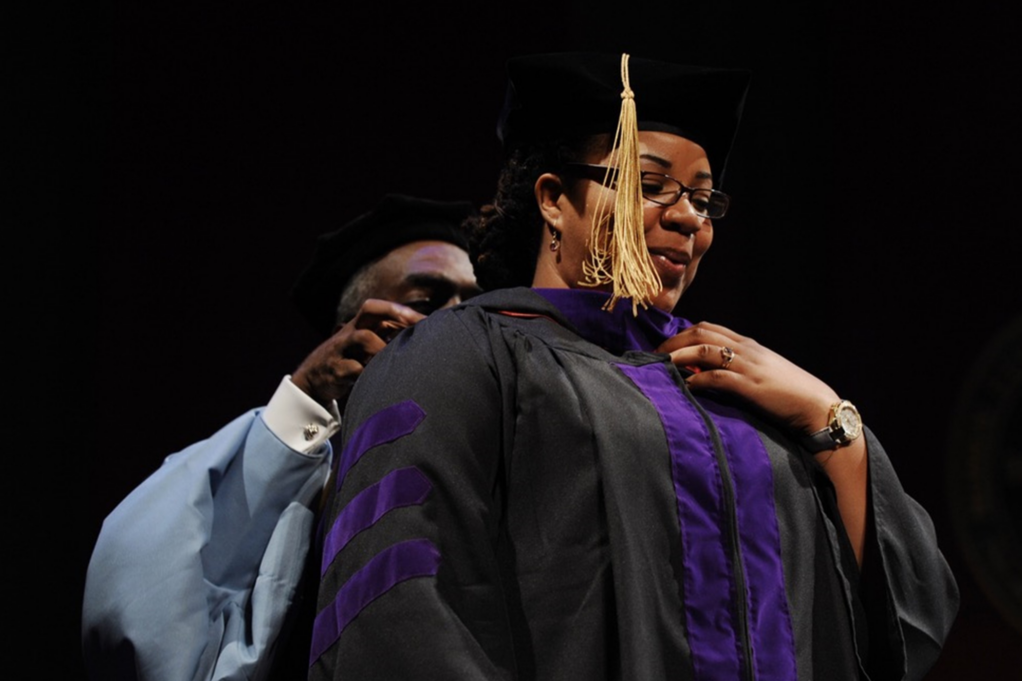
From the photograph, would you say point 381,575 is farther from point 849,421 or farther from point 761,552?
point 849,421

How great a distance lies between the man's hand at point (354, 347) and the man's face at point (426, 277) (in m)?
Answer: 0.31

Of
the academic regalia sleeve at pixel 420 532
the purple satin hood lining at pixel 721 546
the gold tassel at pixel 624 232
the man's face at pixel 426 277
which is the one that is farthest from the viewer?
the man's face at pixel 426 277

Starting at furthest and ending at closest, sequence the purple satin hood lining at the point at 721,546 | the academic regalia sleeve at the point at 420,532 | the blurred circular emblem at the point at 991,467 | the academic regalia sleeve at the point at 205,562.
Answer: the blurred circular emblem at the point at 991,467 → the academic regalia sleeve at the point at 205,562 → the purple satin hood lining at the point at 721,546 → the academic regalia sleeve at the point at 420,532

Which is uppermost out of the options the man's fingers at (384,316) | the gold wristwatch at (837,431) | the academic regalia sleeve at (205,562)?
the gold wristwatch at (837,431)

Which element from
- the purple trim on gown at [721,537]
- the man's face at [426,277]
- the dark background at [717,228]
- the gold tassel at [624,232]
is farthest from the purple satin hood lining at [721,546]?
the dark background at [717,228]

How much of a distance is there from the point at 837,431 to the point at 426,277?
912mm

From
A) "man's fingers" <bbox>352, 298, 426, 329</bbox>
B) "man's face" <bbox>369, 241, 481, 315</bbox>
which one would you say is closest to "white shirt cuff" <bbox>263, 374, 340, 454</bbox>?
"man's fingers" <bbox>352, 298, 426, 329</bbox>

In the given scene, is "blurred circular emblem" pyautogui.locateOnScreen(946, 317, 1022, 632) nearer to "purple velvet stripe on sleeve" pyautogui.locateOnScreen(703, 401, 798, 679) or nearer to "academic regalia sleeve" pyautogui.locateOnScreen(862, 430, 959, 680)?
"academic regalia sleeve" pyautogui.locateOnScreen(862, 430, 959, 680)

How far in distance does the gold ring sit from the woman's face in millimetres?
89

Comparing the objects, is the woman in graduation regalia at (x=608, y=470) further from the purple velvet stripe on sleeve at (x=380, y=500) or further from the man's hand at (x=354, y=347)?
the man's hand at (x=354, y=347)

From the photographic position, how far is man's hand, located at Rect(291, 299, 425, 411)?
1778 millimetres

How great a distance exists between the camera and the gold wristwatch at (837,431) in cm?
143

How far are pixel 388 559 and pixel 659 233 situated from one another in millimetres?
505

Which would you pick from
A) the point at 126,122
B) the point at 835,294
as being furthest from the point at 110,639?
the point at 835,294
